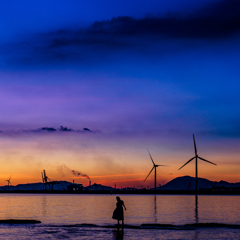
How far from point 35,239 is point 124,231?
11.4 meters

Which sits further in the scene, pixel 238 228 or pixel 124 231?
pixel 238 228

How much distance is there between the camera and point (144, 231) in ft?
141

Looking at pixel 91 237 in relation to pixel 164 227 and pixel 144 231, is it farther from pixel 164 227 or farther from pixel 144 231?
pixel 164 227

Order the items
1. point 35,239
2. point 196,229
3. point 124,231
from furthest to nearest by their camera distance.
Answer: point 196,229 → point 124,231 → point 35,239

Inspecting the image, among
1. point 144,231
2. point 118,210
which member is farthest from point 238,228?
point 118,210

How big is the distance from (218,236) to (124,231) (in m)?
10.6

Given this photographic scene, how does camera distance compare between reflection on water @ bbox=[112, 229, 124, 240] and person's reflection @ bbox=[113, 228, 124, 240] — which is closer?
person's reflection @ bbox=[113, 228, 124, 240]

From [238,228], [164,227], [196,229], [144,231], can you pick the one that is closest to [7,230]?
[144,231]

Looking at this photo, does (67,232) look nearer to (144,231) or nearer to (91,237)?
(91,237)

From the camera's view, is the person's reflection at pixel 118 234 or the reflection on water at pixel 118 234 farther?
the reflection on water at pixel 118 234

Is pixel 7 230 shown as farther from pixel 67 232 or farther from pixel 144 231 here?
pixel 144 231

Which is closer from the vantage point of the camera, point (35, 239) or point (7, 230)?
point (35, 239)

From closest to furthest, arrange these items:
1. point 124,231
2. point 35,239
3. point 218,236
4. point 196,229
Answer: point 35,239 → point 218,236 → point 124,231 → point 196,229

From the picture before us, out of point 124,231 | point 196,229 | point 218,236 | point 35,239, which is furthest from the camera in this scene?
point 196,229
